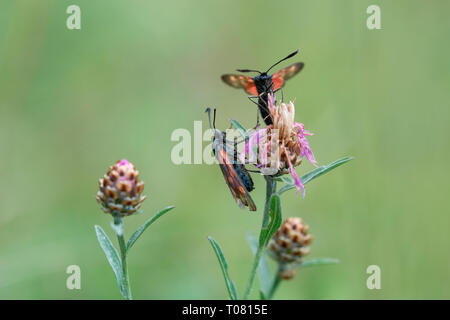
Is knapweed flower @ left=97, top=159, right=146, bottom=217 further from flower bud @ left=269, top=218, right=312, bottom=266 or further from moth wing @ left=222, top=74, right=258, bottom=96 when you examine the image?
flower bud @ left=269, top=218, right=312, bottom=266

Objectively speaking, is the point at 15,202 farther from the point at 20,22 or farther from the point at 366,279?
the point at 366,279

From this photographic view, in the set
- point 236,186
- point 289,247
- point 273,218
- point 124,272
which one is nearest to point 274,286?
point 289,247

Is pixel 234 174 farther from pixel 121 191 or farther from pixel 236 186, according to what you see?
pixel 121 191

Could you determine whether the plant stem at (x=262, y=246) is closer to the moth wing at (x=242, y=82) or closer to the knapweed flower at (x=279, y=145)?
the knapweed flower at (x=279, y=145)

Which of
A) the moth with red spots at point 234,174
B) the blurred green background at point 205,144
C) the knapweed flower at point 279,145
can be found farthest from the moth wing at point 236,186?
the blurred green background at point 205,144

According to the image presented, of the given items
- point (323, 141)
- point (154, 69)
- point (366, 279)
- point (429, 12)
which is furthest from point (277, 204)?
point (429, 12)

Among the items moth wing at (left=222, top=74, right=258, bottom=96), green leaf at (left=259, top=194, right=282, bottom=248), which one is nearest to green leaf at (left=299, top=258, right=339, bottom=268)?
green leaf at (left=259, top=194, right=282, bottom=248)
